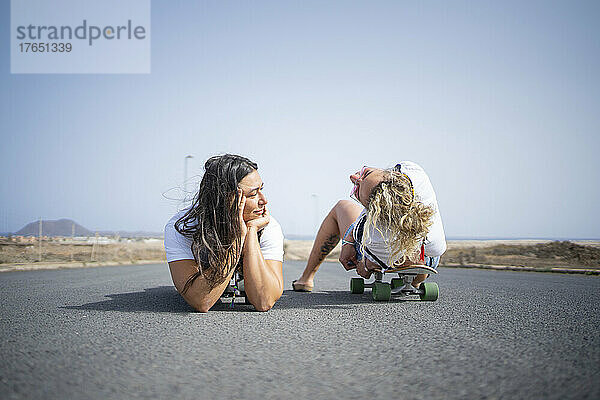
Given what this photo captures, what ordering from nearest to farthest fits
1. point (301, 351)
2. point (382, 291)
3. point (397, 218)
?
point (301, 351) < point (397, 218) < point (382, 291)

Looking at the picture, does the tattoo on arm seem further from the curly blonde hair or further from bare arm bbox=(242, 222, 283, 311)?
bare arm bbox=(242, 222, 283, 311)

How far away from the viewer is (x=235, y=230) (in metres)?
3.61

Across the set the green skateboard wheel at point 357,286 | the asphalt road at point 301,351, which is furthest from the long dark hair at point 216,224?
the green skateboard wheel at point 357,286

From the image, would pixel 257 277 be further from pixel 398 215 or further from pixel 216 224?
pixel 398 215

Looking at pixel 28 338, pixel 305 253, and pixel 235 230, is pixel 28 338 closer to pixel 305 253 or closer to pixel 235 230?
pixel 235 230

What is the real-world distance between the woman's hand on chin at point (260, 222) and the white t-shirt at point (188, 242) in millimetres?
172

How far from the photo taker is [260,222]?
3801 millimetres

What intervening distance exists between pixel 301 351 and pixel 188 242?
1.62m

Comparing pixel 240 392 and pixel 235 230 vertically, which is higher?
pixel 235 230

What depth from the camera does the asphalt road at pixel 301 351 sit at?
1804 mm

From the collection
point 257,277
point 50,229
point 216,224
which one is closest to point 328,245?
point 257,277

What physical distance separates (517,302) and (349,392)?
11.1 feet

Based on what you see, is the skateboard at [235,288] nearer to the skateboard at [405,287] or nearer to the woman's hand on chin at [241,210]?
the woman's hand on chin at [241,210]

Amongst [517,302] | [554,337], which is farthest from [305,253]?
[554,337]
